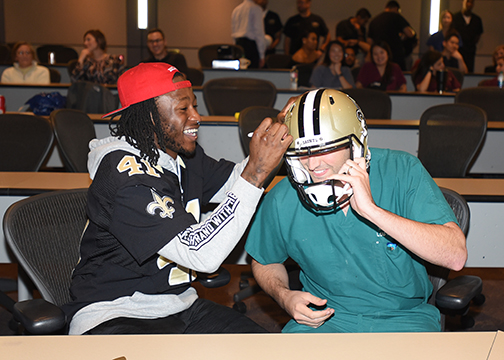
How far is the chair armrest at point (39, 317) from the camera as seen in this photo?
4.11 feet

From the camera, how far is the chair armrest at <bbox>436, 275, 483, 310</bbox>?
1384 mm

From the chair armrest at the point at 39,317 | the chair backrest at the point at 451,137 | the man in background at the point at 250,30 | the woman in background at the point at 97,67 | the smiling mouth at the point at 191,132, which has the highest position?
the man in background at the point at 250,30

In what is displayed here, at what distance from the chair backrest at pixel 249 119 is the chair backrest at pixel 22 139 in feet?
3.48

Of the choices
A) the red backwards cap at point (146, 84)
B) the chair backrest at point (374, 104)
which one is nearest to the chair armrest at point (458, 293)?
the red backwards cap at point (146, 84)

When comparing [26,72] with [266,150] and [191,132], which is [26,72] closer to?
[191,132]

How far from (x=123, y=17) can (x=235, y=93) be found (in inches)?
258

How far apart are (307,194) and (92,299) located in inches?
26.8

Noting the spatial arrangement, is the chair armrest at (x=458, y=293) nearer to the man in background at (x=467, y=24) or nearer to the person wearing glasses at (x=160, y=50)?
the person wearing glasses at (x=160, y=50)

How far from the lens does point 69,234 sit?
161 centimetres

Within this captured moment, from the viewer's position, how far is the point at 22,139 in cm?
269

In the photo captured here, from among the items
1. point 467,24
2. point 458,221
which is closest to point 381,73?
point 467,24

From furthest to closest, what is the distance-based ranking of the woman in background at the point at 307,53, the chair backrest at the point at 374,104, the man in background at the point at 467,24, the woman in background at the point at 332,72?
the man in background at the point at 467,24, the woman in background at the point at 307,53, the woman in background at the point at 332,72, the chair backrest at the point at 374,104

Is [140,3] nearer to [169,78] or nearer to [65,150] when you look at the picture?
[65,150]

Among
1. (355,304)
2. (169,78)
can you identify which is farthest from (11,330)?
(355,304)
